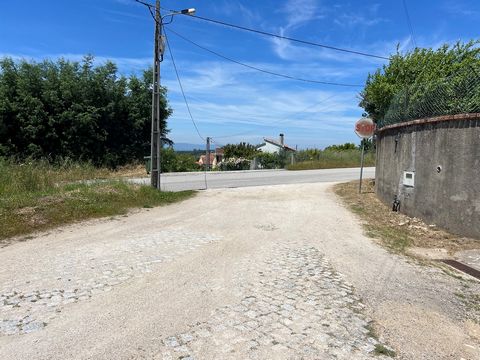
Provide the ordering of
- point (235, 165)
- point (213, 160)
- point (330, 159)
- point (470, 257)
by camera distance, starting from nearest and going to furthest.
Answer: point (470, 257)
point (235, 165)
point (330, 159)
point (213, 160)

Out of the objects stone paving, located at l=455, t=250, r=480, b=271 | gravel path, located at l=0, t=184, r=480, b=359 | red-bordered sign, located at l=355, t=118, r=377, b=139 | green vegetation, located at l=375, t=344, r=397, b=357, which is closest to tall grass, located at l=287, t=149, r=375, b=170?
red-bordered sign, located at l=355, t=118, r=377, b=139

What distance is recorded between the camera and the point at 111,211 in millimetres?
9211

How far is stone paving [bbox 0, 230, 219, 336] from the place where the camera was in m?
3.74

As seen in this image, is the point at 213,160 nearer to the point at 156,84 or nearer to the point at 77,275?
the point at 156,84

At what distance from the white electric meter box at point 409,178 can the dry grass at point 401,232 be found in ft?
2.72

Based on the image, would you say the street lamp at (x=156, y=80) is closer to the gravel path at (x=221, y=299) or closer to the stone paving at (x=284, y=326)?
the gravel path at (x=221, y=299)

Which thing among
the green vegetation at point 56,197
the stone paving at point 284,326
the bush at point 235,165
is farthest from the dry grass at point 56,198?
the bush at point 235,165

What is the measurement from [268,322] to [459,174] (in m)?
5.92

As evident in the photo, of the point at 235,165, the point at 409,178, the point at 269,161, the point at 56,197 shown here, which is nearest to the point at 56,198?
the point at 56,197

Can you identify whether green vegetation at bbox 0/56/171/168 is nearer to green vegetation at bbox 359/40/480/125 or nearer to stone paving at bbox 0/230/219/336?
green vegetation at bbox 359/40/480/125

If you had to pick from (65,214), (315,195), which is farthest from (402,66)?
(65,214)

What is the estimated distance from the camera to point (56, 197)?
9.09m

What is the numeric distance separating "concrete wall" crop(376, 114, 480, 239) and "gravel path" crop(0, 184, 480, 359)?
201 centimetres

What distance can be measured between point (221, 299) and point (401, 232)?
18.4 ft
